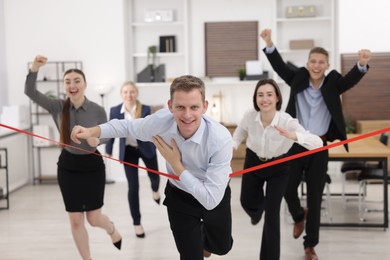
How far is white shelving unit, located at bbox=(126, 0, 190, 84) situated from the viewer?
930cm

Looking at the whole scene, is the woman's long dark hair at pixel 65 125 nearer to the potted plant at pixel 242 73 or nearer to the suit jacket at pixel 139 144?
the suit jacket at pixel 139 144

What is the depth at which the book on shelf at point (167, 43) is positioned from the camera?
9.27m

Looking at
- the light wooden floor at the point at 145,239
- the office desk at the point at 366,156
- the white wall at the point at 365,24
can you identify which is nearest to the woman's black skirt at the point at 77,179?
the light wooden floor at the point at 145,239

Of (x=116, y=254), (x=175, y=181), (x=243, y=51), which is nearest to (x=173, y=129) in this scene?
(x=175, y=181)

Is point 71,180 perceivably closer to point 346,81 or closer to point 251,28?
point 346,81

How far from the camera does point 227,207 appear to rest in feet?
11.7

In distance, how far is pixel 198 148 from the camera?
324 centimetres

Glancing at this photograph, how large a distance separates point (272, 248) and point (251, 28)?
544 cm

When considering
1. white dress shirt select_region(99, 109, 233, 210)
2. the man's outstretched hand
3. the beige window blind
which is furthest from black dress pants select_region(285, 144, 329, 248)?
the beige window blind

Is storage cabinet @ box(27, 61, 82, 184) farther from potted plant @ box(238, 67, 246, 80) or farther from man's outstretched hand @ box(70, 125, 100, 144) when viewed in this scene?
man's outstretched hand @ box(70, 125, 100, 144)

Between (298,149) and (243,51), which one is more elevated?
(243,51)

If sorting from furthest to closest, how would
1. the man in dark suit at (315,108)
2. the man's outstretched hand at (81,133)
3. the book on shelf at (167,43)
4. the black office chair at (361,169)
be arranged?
Answer: the book on shelf at (167,43) → the black office chair at (361,169) → the man in dark suit at (315,108) → the man's outstretched hand at (81,133)

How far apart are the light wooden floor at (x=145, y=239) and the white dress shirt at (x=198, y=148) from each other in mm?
2136

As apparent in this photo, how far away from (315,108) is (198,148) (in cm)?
202
